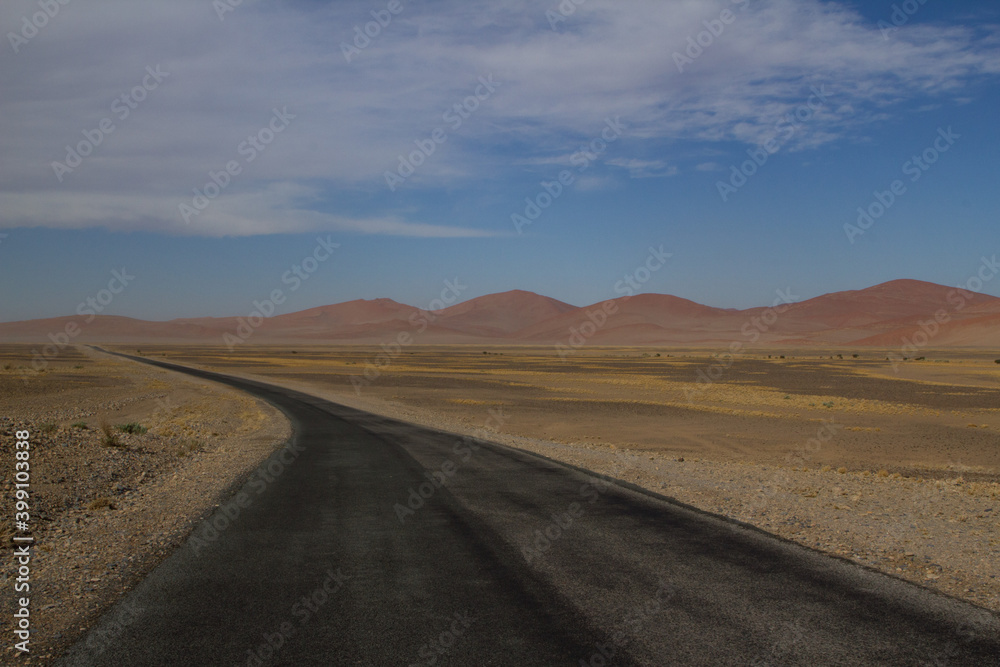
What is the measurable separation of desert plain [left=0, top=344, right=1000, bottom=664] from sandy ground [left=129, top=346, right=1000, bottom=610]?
64 mm

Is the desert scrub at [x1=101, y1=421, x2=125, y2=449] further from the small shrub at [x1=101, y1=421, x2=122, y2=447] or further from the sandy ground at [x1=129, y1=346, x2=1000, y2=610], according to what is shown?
the sandy ground at [x1=129, y1=346, x2=1000, y2=610]

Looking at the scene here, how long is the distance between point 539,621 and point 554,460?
9531mm

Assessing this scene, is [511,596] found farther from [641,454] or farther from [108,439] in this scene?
[108,439]

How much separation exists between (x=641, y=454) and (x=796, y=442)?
7661 mm

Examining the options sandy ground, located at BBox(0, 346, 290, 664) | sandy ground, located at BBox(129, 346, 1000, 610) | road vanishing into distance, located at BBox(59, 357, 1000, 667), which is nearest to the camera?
road vanishing into distance, located at BBox(59, 357, 1000, 667)

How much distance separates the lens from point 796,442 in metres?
22.8

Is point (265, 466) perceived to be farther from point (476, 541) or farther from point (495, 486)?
point (476, 541)

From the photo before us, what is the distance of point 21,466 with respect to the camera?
1139cm

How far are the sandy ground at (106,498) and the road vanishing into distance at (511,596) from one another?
0.41 m

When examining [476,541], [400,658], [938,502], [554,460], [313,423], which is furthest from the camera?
[313,423]

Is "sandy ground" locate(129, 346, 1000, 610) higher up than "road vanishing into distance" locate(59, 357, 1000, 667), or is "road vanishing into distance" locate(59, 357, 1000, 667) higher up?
"road vanishing into distance" locate(59, 357, 1000, 667)

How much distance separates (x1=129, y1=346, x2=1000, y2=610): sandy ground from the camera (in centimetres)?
846

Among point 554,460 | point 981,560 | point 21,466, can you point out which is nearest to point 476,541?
point 981,560

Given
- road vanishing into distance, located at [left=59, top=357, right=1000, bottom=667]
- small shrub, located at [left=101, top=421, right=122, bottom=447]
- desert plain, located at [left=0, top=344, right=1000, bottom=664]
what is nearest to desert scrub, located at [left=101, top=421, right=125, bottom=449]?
small shrub, located at [left=101, top=421, right=122, bottom=447]
